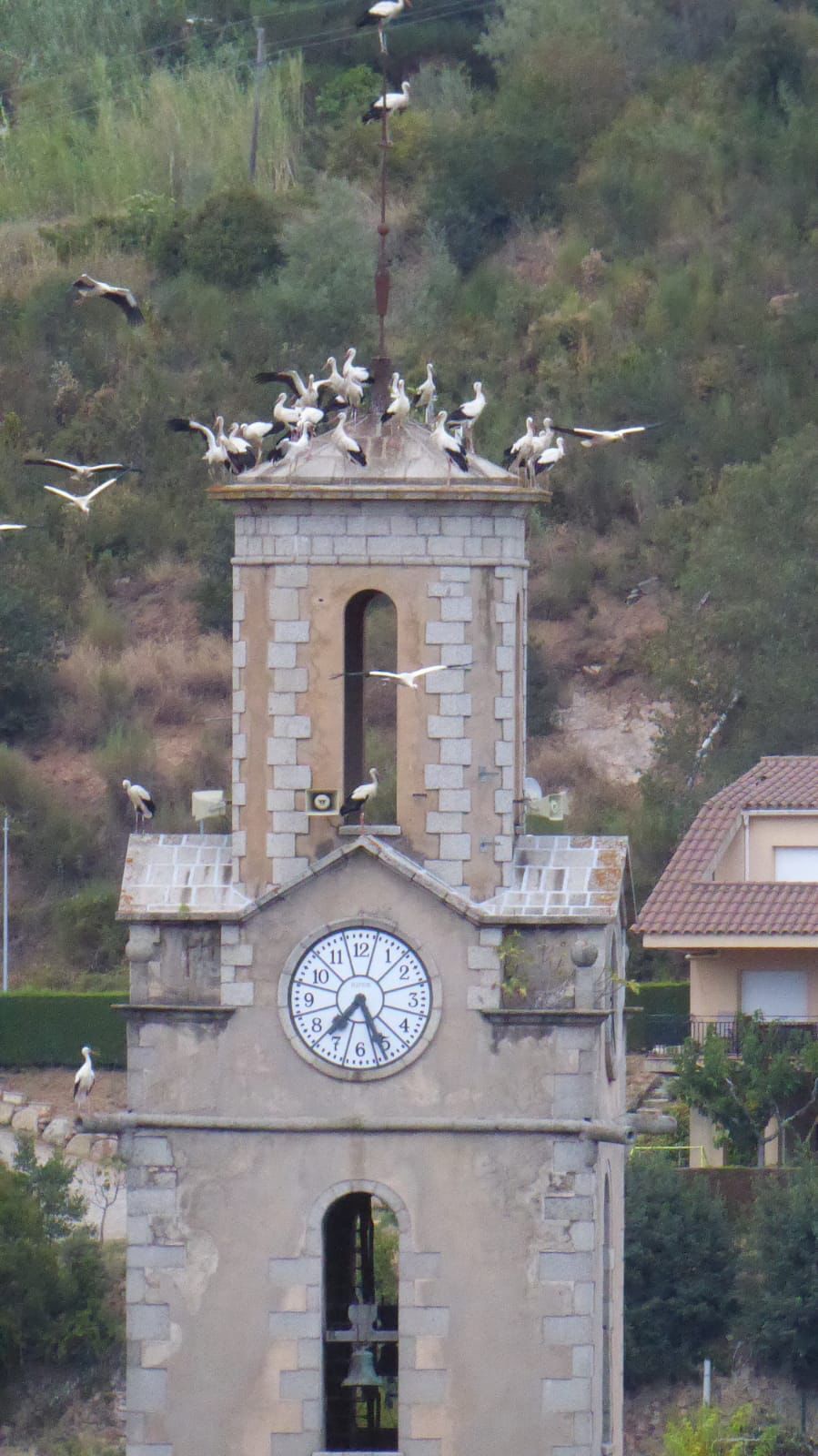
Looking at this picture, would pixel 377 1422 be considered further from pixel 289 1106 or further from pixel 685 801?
pixel 685 801

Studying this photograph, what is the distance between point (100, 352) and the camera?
89062 mm

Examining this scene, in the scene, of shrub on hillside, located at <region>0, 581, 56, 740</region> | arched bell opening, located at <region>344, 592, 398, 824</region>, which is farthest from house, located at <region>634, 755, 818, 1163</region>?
shrub on hillside, located at <region>0, 581, 56, 740</region>

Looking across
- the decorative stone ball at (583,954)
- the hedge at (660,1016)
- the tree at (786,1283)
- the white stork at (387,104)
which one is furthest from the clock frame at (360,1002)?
the hedge at (660,1016)

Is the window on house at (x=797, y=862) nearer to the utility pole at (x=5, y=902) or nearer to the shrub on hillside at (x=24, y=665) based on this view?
the utility pole at (x=5, y=902)

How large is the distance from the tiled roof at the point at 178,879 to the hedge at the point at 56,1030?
106ft

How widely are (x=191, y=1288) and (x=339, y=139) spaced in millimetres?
69205

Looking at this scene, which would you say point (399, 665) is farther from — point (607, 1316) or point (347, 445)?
point (607, 1316)

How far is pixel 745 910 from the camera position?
55.7 metres

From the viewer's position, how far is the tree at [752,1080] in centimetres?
5416

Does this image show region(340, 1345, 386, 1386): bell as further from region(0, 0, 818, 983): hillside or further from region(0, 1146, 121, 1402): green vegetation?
region(0, 0, 818, 983): hillside

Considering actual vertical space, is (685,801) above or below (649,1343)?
above

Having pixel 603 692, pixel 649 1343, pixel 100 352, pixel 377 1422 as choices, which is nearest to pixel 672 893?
pixel 649 1343

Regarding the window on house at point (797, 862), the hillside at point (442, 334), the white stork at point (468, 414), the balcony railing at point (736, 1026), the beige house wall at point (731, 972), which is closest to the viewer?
the white stork at point (468, 414)

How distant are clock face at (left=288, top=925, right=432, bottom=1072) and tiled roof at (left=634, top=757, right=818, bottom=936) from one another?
26.5 m
